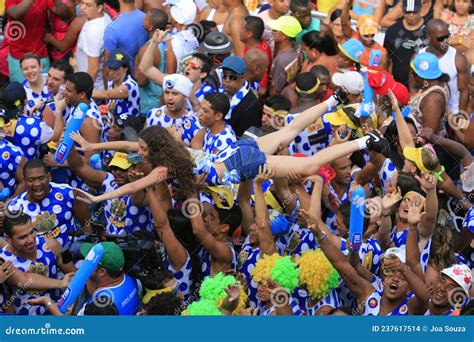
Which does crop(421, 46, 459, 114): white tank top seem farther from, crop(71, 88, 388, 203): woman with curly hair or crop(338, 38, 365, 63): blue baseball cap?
crop(71, 88, 388, 203): woman with curly hair

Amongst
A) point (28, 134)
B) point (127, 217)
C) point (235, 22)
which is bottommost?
point (235, 22)

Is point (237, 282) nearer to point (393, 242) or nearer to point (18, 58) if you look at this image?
point (393, 242)

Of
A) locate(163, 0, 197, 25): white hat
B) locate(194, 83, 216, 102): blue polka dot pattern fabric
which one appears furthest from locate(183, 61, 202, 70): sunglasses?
locate(163, 0, 197, 25): white hat

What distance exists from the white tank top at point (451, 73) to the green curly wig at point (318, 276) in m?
3.29

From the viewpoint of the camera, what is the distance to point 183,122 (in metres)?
10.4

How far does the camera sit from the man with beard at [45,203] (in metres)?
9.40

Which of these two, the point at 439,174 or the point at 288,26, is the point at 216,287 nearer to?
the point at 439,174

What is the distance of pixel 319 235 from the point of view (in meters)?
8.29

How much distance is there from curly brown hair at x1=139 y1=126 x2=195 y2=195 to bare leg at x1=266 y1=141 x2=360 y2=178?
0.59 m

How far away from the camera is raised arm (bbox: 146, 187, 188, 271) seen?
29.0ft

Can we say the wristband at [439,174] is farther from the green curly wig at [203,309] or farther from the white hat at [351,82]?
the green curly wig at [203,309]

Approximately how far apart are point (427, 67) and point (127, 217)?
9.86 feet

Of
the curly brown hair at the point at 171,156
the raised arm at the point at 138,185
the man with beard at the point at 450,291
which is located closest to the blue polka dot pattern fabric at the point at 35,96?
the curly brown hair at the point at 171,156

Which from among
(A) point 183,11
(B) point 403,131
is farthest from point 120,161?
(A) point 183,11
